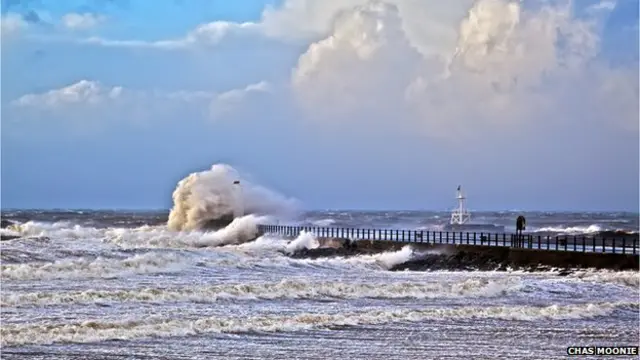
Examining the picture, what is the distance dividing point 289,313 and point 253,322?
1.65 meters

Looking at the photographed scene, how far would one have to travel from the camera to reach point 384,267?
36.0 metres

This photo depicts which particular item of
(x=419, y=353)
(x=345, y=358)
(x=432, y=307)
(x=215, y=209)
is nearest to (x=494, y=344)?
(x=419, y=353)

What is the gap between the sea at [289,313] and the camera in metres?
13.9

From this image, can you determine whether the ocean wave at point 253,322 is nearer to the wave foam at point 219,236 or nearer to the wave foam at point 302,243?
the wave foam at point 302,243

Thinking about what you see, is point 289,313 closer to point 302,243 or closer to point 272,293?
point 272,293

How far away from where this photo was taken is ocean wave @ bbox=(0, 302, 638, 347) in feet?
48.0

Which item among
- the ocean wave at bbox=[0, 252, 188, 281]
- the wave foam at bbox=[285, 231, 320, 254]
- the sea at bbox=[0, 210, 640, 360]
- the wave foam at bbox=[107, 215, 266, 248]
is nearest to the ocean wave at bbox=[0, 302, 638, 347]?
the sea at bbox=[0, 210, 640, 360]

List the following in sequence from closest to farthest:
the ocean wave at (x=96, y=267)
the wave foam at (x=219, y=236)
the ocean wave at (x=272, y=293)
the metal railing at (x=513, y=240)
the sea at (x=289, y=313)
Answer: the sea at (x=289, y=313), the ocean wave at (x=272, y=293), the ocean wave at (x=96, y=267), the metal railing at (x=513, y=240), the wave foam at (x=219, y=236)

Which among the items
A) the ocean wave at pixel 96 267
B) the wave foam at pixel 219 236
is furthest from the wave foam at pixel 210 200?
the ocean wave at pixel 96 267

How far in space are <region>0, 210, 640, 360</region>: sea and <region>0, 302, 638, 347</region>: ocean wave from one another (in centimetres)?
3

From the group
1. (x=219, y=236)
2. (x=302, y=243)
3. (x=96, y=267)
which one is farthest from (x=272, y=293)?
(x=219, y=236)

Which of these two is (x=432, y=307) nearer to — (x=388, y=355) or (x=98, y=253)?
(x=388, y=355)

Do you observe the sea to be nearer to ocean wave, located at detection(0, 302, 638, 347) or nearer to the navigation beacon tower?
ocean wave, located at detection(0, 302, 638, 347)

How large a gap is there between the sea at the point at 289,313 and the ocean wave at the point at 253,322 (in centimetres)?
3
